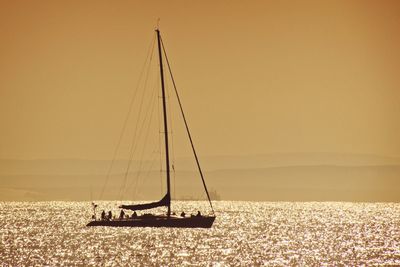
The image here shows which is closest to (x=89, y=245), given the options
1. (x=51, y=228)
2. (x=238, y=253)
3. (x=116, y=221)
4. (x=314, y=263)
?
(x=116, y=221)

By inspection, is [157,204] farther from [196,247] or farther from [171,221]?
[196,247]

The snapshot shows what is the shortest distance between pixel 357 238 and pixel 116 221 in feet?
120

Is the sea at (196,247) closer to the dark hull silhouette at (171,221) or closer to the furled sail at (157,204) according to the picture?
the dark hull silhouette at (171,221)

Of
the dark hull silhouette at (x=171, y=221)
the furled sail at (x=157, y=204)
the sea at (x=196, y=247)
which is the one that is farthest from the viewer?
the dark hull silhouette at (x=171, y=221)

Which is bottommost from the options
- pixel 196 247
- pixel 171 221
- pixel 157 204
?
pixel 196 247

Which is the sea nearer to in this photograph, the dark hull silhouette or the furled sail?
the dark hull silhouette

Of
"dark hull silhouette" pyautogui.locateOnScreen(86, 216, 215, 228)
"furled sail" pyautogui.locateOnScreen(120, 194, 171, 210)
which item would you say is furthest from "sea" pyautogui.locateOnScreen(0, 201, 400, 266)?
"furled sail" pyautogui.locateOnScreen(120, 194, 171, 210)

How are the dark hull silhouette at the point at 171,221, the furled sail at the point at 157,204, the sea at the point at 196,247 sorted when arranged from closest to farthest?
the sea at the point at 196,247
the furled sail at the point at 157,204
the dark hull silhouette at the point at 171,221

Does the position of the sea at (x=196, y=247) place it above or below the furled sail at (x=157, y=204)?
below

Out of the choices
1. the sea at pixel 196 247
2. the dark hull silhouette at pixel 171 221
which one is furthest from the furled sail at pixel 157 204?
the sea at pixel 196 247

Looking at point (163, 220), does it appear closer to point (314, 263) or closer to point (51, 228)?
point (314, 263)

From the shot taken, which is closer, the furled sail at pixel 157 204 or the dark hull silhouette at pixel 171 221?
the furled sail at pixel 157 204

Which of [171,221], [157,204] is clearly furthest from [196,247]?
[157,204]

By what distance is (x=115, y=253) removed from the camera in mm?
111688
